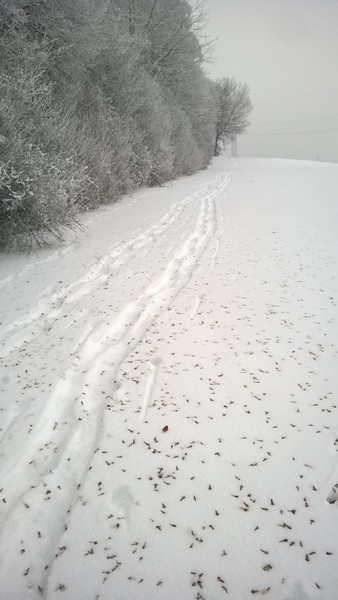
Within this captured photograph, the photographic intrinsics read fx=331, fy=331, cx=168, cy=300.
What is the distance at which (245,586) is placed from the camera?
125 centimetres

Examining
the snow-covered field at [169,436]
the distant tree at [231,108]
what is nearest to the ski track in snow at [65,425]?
the snow-covered field at [169,436]

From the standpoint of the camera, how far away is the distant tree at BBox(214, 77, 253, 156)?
37.2 m

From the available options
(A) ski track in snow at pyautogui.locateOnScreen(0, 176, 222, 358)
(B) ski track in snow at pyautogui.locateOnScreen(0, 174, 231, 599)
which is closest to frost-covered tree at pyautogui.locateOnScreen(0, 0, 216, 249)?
(A) ski track in snow at pyautogui.locateOnScreen(0, 176, 222, 358)

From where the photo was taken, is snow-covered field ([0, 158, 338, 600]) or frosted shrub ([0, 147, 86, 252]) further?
frosted shrub ([0, 147, 86, 252])

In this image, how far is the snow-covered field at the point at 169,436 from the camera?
1317mm

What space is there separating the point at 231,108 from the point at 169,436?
4284 cm

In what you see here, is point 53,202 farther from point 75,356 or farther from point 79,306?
point 75,356

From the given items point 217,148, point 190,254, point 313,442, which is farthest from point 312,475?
point 217,148

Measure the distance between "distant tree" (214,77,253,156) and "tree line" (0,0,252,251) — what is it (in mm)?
19599

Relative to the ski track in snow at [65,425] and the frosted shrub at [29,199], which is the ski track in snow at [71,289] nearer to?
the ski track in snow at [65,425]

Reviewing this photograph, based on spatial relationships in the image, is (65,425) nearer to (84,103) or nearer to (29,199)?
(29,199)

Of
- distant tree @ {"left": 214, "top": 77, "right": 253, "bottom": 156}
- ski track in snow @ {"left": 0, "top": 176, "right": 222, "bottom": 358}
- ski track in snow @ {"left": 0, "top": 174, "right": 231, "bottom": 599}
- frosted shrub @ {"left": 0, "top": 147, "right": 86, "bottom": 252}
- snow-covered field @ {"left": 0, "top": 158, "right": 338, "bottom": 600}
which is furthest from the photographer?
distant tree @ {"left": 214, "top": 77, "right": 253, "bottom": 156}

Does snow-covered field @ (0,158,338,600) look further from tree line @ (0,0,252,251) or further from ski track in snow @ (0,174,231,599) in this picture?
tree line @ (0,0,252,251)

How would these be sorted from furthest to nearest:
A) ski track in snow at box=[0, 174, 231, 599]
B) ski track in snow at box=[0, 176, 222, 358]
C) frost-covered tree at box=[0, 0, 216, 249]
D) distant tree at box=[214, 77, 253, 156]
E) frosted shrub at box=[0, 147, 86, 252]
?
distant tree at box=[214, 77, 253, 156] → frost-covered tree at box=[0, 0, 216, 249] → frosted shrub at box=[0, 147, 86, 252] → ski track in snow at box=[0, 176, 222, 358] → ski track in snow at box=[0, 174, 231, 599]
